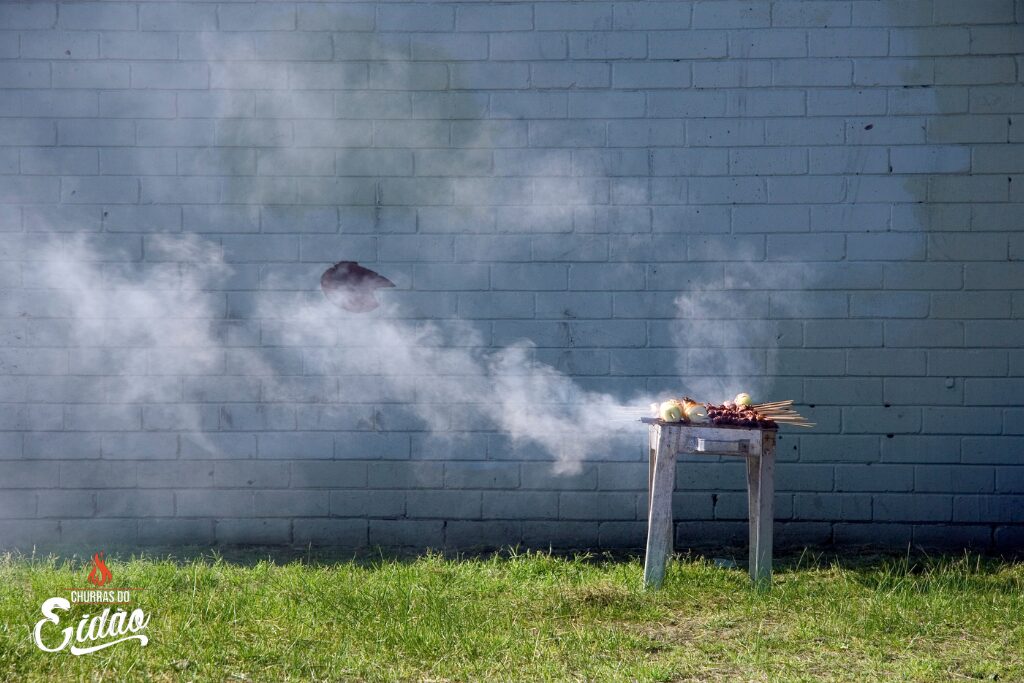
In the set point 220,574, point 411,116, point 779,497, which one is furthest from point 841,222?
point 220,574

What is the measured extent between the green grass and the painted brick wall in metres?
0.54

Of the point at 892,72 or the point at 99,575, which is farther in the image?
the point at 892,72

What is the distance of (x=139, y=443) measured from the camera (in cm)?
575

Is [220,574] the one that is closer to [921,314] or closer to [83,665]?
[83,665]

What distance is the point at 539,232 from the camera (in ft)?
18.7

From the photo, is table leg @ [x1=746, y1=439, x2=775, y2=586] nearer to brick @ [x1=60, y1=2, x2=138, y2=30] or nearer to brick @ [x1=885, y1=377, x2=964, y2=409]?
brick @ [x1=885, y1=377, x2=964, y2=409]

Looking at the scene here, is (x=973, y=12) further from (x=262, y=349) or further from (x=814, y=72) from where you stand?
(x=262, y=349)

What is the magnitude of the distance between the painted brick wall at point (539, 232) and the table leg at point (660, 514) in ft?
3.33

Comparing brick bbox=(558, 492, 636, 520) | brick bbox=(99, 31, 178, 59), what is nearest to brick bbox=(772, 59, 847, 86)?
brick bbox=(558, 492, 636, 520)

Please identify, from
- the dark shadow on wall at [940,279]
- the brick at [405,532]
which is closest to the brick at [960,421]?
the dark shadow on wall at [940,279]

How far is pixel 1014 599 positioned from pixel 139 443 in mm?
4745

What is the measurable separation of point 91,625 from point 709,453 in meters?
2.82

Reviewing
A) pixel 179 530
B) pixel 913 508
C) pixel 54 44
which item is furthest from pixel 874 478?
pixel 54 44

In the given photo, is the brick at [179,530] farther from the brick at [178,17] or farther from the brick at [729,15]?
the brick at [729,15]
